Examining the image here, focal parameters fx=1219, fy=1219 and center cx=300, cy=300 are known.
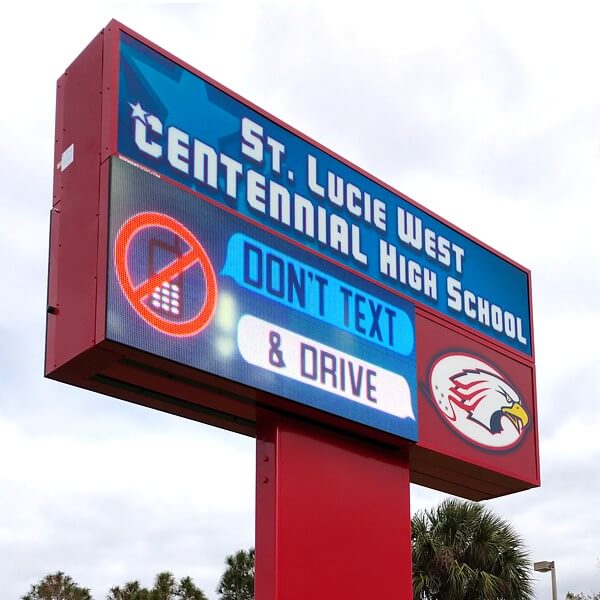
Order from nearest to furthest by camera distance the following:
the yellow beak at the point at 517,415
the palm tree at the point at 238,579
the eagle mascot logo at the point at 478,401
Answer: the eagle mascot logo at the point at 478,401
the yellow beak at the point at 517,415
the palm tree at the point at 238,579

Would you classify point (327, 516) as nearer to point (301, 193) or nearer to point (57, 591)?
point (301, 193)

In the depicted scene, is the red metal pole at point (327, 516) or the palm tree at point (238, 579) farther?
the palm tree at point (238, 579)

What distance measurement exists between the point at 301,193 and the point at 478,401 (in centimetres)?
334

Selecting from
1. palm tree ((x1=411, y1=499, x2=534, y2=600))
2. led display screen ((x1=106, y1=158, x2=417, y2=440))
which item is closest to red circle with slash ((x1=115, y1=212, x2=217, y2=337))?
led display screen ((x1=106, y1=158, x2=417, y2=440))

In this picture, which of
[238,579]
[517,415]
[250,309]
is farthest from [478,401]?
[238,579]

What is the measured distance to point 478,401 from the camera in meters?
13.7

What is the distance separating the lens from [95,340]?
9641mm

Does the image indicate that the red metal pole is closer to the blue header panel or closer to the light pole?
the blue header panel

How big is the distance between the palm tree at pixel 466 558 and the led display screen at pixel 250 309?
343 inches

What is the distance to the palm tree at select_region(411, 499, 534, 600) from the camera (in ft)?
66.8

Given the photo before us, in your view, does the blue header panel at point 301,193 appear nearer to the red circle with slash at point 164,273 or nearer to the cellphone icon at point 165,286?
the red circle with slash at point 164,273

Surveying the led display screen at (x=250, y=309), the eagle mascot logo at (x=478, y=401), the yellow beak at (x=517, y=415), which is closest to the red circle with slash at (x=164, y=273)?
the led display screen at (x=250, y=309)

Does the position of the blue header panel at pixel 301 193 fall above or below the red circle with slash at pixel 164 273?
above

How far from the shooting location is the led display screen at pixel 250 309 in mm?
10070
